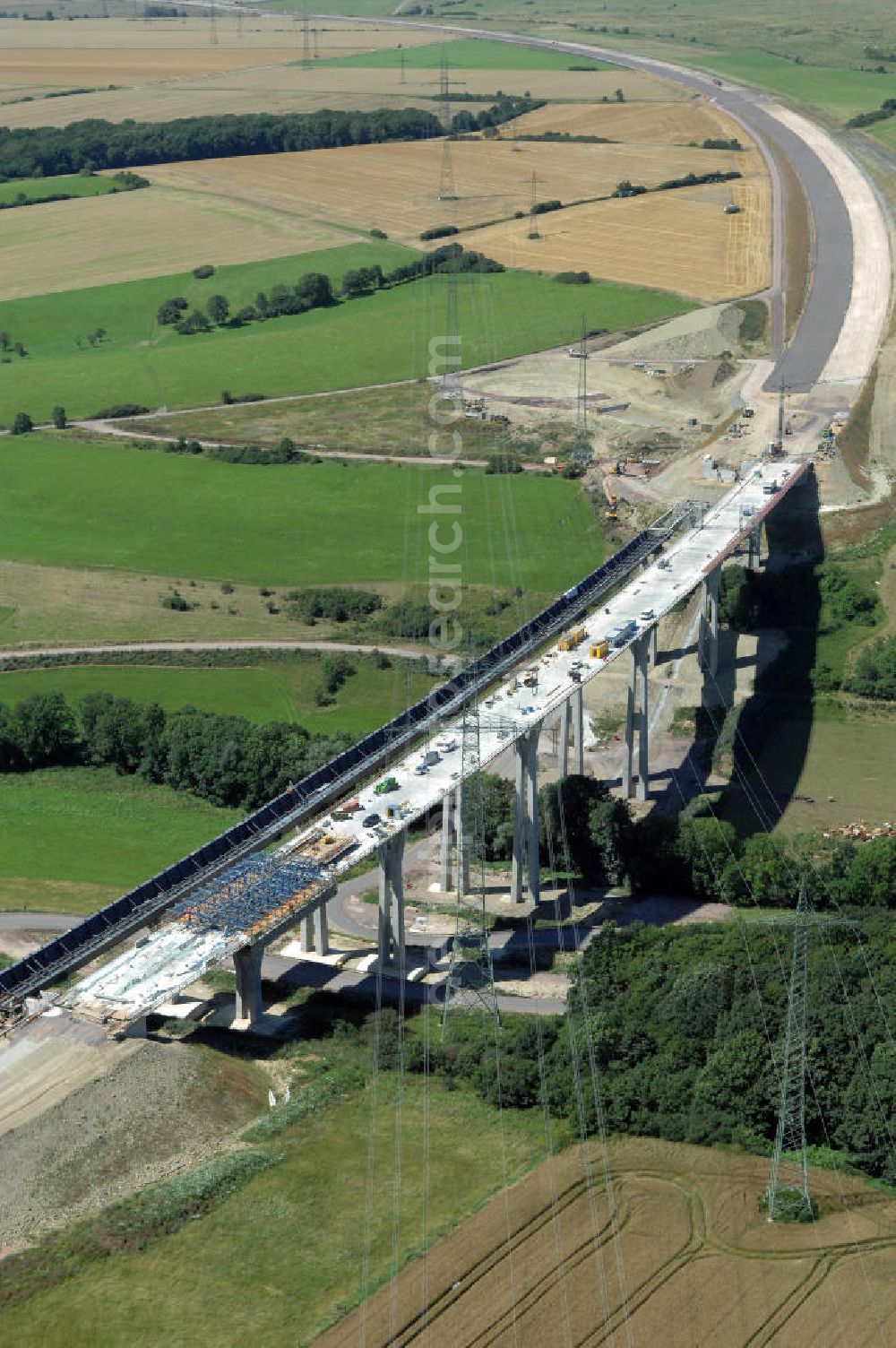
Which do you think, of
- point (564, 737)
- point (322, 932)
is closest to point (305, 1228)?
point (322, 932)

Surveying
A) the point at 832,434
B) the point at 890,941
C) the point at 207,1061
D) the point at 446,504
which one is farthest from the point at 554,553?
the point at 207,1061

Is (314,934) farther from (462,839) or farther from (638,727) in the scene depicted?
(638,727)

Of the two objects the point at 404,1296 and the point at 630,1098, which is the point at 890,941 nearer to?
the point at 630,1098

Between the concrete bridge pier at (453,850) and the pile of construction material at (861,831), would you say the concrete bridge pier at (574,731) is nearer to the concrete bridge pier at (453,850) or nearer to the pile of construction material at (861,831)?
the concrete bridge pier at (453,850)

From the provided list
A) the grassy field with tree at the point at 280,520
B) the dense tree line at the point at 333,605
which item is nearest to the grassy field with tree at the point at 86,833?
the dense tree line at the point at 333,605

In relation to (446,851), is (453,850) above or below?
below
